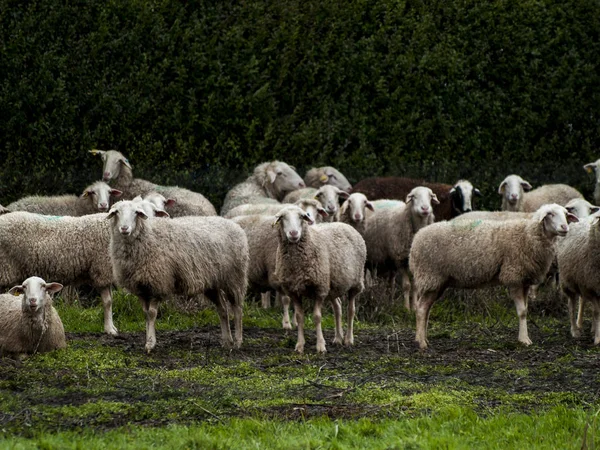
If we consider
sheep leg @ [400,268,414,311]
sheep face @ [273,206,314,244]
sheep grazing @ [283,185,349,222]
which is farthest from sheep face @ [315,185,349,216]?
sheep face @ [273,206,314,244]

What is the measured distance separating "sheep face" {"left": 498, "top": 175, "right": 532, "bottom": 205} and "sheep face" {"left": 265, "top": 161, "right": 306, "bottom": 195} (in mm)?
2897

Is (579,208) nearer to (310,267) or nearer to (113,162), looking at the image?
(310,267)

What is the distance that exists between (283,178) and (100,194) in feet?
11.1

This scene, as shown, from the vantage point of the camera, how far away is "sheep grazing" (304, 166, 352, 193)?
1662 cm

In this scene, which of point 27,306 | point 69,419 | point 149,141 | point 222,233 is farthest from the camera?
point 149,141

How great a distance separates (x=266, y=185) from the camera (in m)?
16.2

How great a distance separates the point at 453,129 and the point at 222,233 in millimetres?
7680

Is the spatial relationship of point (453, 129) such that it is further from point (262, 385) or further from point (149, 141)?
point (262, 385)

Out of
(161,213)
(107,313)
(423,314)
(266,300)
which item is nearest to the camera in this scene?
(423,314)

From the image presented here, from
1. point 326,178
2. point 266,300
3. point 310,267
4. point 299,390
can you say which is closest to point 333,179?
point 326,178

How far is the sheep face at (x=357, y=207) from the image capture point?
1394cm

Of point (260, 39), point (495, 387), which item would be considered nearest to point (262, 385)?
point (495, 387)

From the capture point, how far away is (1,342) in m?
9.95

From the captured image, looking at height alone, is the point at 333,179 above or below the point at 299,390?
above
